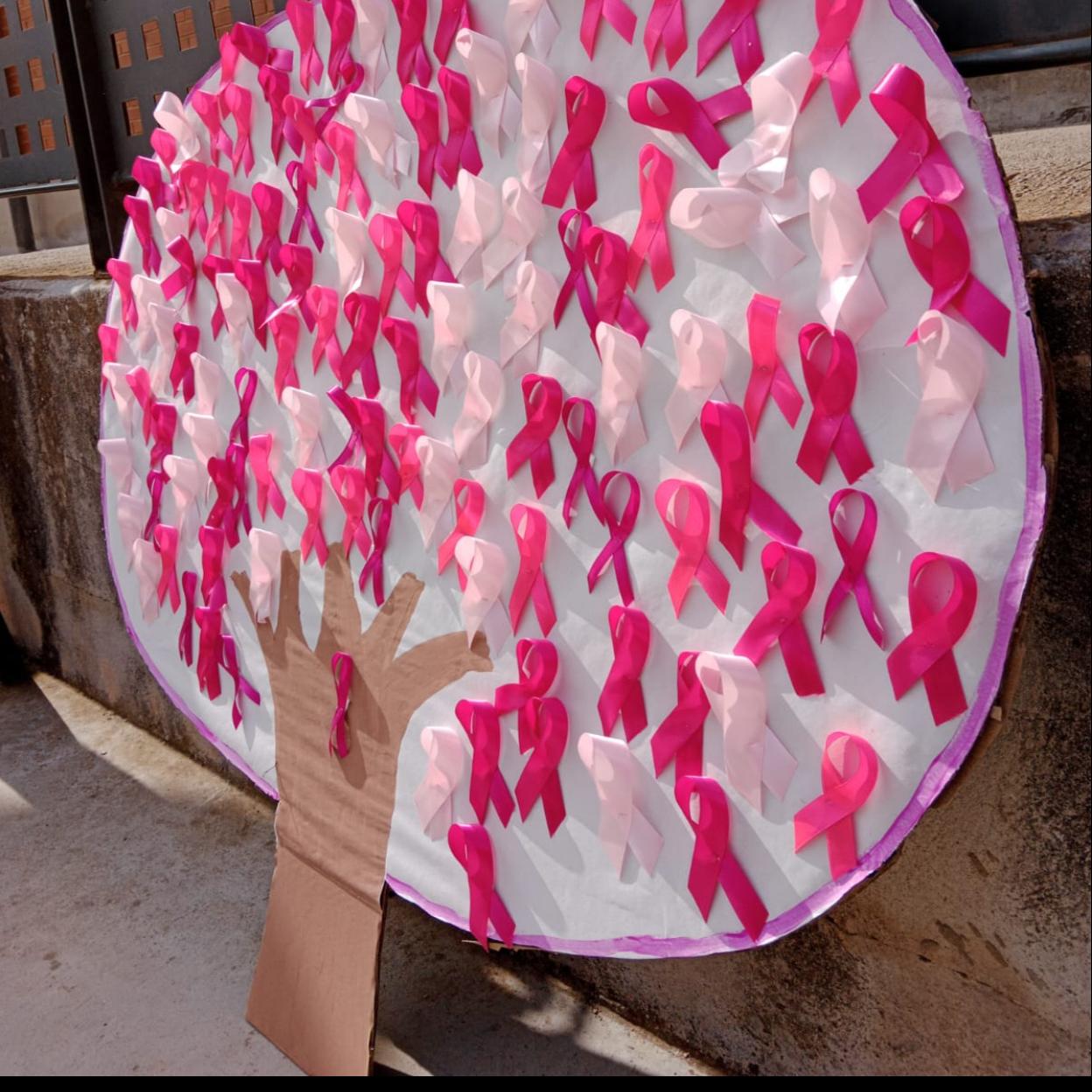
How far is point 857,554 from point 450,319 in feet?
1.94

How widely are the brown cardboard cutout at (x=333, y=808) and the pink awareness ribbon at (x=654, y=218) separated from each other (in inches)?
19.9

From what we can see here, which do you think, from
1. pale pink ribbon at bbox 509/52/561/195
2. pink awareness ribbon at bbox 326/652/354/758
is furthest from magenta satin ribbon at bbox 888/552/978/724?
pink awareness ribbon at bbox 326/652/354/758

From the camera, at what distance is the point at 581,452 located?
1.25 meters

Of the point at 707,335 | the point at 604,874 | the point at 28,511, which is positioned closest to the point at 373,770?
the point at 604,874

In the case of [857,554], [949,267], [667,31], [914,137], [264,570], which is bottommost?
[264,570]

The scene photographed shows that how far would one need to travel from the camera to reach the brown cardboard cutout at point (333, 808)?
1504 millimetres

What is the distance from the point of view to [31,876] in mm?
2174

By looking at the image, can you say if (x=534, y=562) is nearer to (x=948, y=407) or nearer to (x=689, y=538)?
(x=689, y=538)

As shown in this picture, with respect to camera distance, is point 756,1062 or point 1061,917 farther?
point 756,1062

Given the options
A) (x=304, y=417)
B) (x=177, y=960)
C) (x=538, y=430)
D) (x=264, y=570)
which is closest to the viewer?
(x=538, y=430)

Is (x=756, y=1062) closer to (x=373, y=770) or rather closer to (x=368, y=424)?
(x=373, y=770)

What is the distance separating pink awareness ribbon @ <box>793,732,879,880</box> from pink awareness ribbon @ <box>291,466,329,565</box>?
0.82 meters

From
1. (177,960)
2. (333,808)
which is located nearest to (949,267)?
(333,808)

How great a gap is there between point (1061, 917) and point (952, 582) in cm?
44
